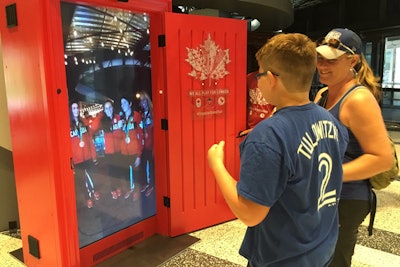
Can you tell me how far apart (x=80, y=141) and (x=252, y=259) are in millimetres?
1854

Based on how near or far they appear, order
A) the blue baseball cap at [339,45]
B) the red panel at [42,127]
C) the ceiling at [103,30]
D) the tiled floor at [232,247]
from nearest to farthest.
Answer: the blue baseball cap at [339,45] → the red panel at [42,127] → the ceiling at [103,30] → the tiled floor at [232,247]

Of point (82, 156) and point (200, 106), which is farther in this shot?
point (200, 106)

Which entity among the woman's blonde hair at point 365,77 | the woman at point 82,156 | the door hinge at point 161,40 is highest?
the door hinge at point 161,40

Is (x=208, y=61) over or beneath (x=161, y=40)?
beneath

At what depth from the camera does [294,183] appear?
1031 mm

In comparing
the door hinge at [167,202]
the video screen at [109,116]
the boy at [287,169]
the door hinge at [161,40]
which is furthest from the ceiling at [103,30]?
the boy at [287,169]

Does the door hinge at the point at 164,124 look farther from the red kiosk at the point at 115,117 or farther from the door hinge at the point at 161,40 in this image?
the door hinge at the point at 161,40

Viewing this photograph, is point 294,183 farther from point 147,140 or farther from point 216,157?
point 147,140

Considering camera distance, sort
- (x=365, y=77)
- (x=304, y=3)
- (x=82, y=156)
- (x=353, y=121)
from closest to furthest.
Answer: (x=353, y=121)
(x=365, y=77)
(x=82, y=156)
(x=304, y=3)

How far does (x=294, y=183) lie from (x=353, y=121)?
0.55 m

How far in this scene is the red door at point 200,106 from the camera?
119 inches

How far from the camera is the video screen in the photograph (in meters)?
2.62

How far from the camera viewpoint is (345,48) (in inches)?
59.4

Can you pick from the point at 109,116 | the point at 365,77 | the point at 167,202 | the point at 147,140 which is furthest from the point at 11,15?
the point at 365,77
